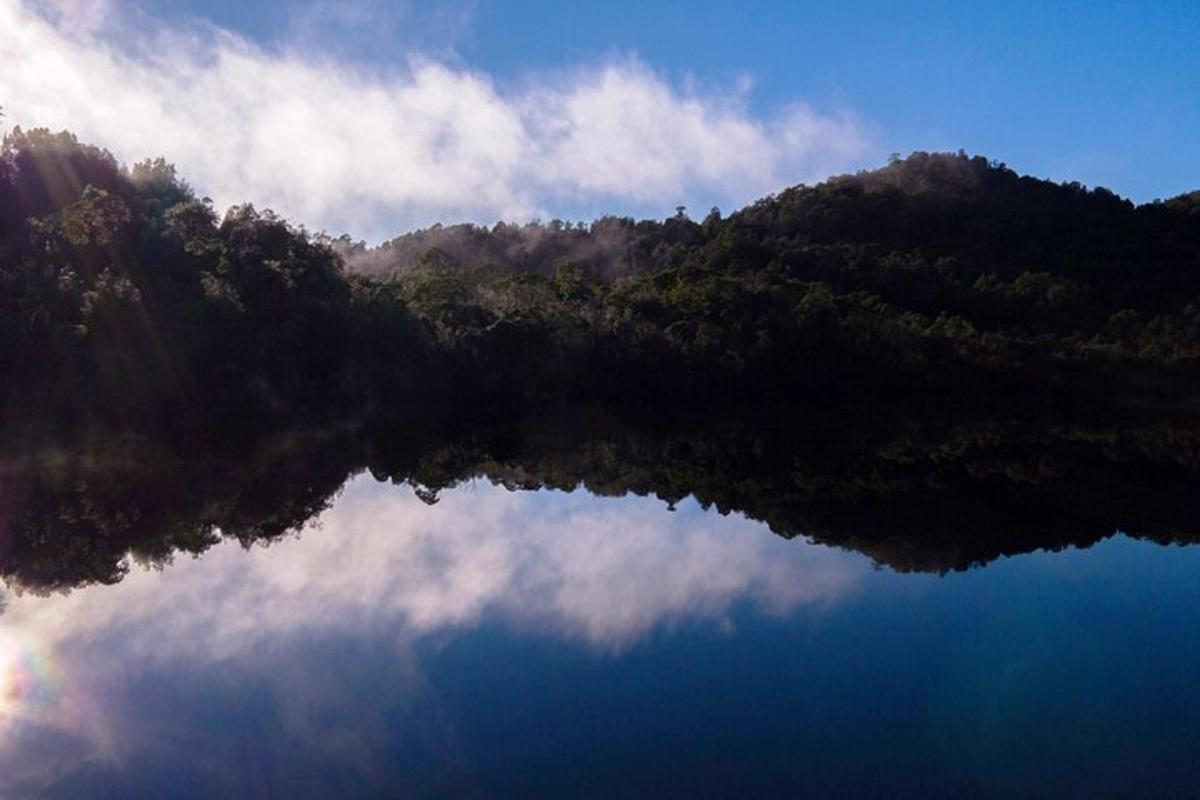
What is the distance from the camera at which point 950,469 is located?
19359mm

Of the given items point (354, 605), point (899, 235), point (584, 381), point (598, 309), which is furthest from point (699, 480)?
point (899, 235)

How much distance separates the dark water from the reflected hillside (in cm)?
13

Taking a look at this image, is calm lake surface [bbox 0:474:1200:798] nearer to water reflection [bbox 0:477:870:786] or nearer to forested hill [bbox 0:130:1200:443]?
water reflection [bbox 0:477:870:786]

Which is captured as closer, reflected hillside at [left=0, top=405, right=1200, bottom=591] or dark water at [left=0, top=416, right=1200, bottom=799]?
dark water at [left=0, top=416, right=1200, bottom=799]

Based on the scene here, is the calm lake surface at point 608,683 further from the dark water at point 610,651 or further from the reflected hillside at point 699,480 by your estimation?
the reflected hillside at point 699,480

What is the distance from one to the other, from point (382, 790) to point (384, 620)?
12.2ft

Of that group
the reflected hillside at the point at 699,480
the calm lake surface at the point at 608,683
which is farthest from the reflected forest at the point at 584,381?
the calm lake surface at the point at 608,683

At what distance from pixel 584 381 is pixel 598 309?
10.9 ft

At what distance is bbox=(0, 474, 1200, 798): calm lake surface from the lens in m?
5.73

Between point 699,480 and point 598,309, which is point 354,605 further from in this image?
point 598,309

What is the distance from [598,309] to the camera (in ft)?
131

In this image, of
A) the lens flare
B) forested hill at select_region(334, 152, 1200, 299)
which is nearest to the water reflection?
the lens flare

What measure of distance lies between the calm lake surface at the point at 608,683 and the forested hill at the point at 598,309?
19522 millimetres

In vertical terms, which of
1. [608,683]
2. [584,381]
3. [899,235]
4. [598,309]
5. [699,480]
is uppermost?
[899,235]
